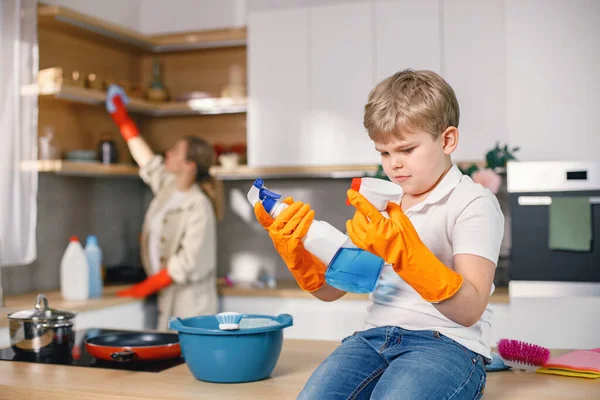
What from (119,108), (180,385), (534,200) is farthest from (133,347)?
(119,108)

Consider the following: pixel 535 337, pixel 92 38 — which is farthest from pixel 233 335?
pixel 92 38

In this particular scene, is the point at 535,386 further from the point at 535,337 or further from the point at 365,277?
the point at 535,337

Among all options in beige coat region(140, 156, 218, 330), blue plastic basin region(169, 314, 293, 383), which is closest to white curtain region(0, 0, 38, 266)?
beige coat region(140, 156, 218, 330)

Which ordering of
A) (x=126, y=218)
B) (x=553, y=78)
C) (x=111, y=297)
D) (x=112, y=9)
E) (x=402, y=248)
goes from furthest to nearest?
(x=126, y=218), (x=112, y=9), (x=111, y=297), (x=553, y=78), (x=402, y=248)

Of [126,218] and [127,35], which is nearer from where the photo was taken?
[127,35]

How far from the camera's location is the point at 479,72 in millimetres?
3264

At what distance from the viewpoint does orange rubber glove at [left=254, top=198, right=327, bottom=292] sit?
4.32 ft

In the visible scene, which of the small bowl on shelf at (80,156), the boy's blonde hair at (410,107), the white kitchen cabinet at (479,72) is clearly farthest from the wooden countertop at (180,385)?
the white kitchen cabinet at (479,72)

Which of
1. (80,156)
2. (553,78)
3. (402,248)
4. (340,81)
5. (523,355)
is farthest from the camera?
(340,81)

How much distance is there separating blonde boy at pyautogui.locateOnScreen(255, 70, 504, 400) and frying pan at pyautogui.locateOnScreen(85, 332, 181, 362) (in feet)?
1.54

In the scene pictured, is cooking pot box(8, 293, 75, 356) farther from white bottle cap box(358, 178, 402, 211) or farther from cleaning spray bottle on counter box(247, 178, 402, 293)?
white bottle cap box(358, 178, 402, 211)

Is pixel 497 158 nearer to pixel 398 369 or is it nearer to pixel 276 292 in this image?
pixel 276 292

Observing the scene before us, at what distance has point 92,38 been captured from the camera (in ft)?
12.0

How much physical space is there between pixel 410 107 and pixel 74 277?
2.19 metres
